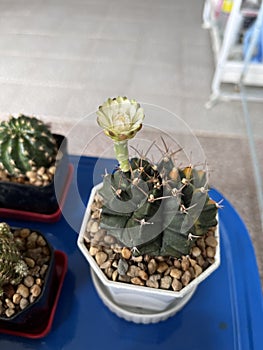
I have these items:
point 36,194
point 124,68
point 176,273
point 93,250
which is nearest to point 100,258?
point 93,250

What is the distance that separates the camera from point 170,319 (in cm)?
65

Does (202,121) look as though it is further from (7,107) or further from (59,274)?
(59,274)

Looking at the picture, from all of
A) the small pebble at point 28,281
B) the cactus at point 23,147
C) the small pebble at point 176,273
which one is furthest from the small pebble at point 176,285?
the cactus at point 23,147

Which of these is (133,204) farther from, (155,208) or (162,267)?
(162,267)

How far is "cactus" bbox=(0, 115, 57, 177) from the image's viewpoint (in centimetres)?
75

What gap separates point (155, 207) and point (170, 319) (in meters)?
0.26

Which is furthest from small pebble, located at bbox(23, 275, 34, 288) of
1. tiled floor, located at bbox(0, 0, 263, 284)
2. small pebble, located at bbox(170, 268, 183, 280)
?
tiled floor, located at bbox(0, 0, 263, 284)

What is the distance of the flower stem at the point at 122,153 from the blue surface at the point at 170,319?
16cm

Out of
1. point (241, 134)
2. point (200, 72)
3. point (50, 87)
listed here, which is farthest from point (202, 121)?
point (50, 87)

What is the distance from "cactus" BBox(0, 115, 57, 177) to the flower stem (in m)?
0.32

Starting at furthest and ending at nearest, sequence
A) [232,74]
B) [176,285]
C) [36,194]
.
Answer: [232,74] < [36,194] < [176,285]

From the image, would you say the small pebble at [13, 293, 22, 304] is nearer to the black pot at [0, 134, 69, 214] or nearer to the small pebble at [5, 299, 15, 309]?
the small pebble at [5, 299, 15, 309]

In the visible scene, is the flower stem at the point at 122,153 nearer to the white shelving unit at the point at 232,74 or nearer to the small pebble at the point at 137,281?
the small pebble at the point at 137,281

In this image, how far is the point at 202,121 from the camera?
5.40 ft
